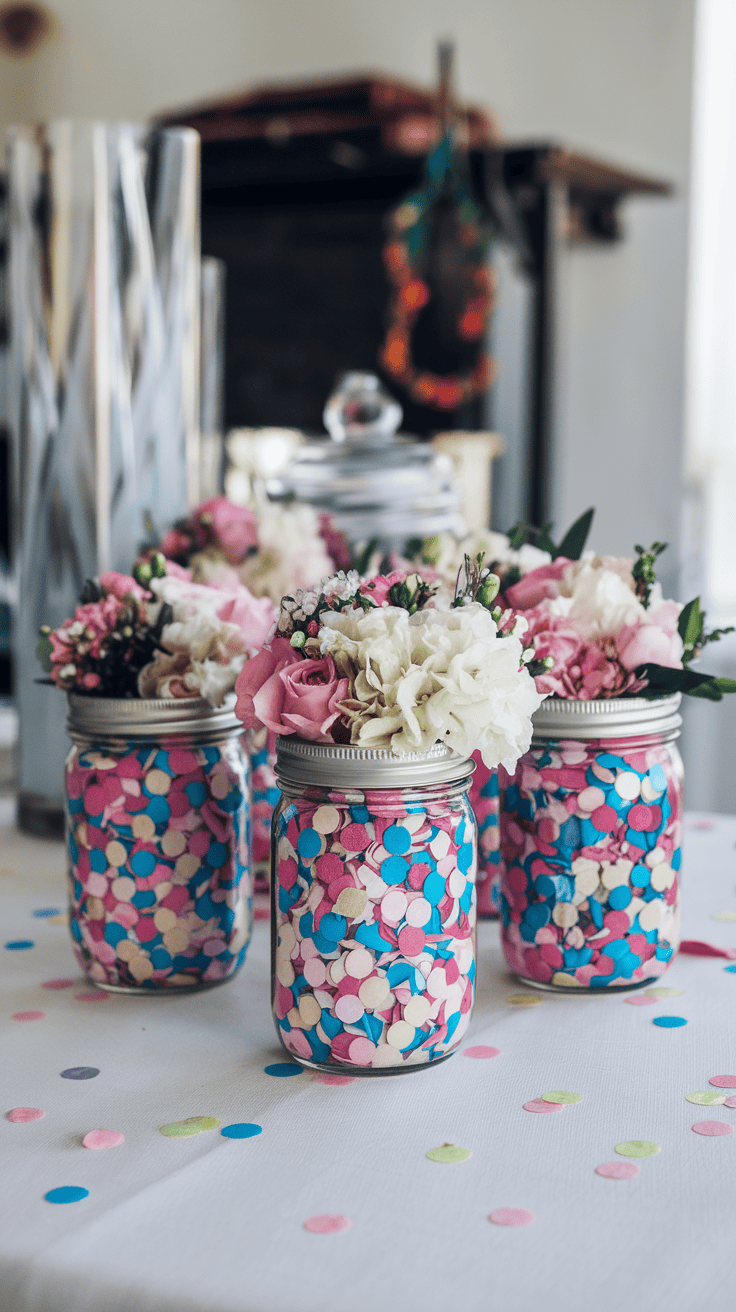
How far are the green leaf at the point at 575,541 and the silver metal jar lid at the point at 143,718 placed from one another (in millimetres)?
266

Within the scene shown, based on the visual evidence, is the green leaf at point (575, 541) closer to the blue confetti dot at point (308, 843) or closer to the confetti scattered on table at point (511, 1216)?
the blue confetti dot at point (308, 843)

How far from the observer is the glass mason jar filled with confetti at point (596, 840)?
2.62 ft

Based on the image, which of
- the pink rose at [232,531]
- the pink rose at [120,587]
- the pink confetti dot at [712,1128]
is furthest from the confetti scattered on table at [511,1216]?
the pink rose at [232,531]

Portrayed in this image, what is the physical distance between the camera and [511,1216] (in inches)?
21.7

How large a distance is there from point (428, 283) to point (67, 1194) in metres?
2.65

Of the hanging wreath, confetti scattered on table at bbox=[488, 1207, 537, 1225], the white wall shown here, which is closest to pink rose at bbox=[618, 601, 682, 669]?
confetti scattered on table at bbox=[488, 1207, 537, 1225]

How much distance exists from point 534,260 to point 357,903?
8.08ft

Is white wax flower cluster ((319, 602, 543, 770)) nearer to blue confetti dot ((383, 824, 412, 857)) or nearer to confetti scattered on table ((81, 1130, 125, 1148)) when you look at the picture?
blue confetti dot ((383, 824, 412, 857))

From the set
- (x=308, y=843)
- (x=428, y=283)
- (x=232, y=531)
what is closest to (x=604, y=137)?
(x=428, y=283)

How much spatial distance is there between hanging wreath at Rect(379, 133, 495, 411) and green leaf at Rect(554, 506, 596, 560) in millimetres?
2063

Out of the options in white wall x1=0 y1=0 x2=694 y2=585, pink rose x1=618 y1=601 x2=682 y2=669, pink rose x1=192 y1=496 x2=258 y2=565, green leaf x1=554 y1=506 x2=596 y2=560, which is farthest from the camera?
white wall x1=0 y1=0 x2=694 y2=585

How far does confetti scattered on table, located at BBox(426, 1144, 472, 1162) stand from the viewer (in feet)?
2.00

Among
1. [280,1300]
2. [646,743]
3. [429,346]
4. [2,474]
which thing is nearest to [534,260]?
[429,346]

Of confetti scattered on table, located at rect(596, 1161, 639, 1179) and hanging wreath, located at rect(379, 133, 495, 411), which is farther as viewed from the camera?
hanging wreath, located at rect(379, 133, 495, 411)
